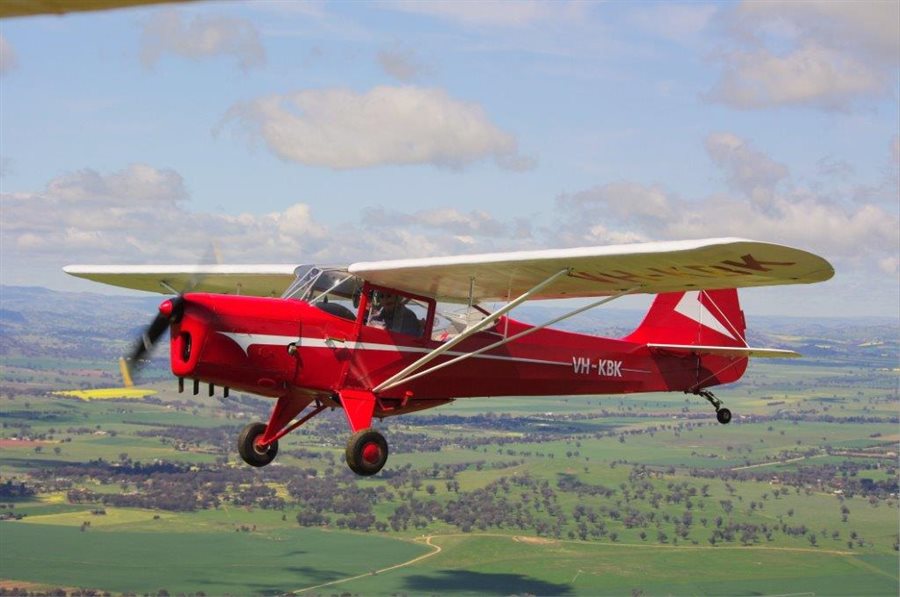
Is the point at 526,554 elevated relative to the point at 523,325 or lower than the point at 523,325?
lower

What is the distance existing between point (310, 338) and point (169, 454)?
10408cm

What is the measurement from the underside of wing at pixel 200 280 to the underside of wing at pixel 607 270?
257 cm

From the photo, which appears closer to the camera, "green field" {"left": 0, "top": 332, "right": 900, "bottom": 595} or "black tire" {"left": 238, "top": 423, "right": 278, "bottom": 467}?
"black tire" {"left": 238, "top": 423, "right": 278, "bottom": 467}

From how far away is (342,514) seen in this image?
88.8 meters

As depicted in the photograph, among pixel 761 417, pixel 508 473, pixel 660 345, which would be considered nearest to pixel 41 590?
pixel 508 473

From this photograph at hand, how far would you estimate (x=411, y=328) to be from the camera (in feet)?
44.8

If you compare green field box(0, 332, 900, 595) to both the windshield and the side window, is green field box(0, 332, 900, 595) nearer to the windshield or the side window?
the side window

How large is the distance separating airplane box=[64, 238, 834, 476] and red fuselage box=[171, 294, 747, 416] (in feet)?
0.05

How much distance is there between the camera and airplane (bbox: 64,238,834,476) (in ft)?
39.3

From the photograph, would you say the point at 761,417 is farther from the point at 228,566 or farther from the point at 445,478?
the point at 228,566

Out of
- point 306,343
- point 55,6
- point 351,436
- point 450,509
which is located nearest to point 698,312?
point 351,436

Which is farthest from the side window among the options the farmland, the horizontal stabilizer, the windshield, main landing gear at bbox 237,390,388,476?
the farmland

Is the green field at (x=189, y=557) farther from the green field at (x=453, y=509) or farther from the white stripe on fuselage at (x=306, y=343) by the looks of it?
the white stripe on fuselage at (x=306, y=343)

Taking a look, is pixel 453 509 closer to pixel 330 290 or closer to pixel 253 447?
pixel 253 447
